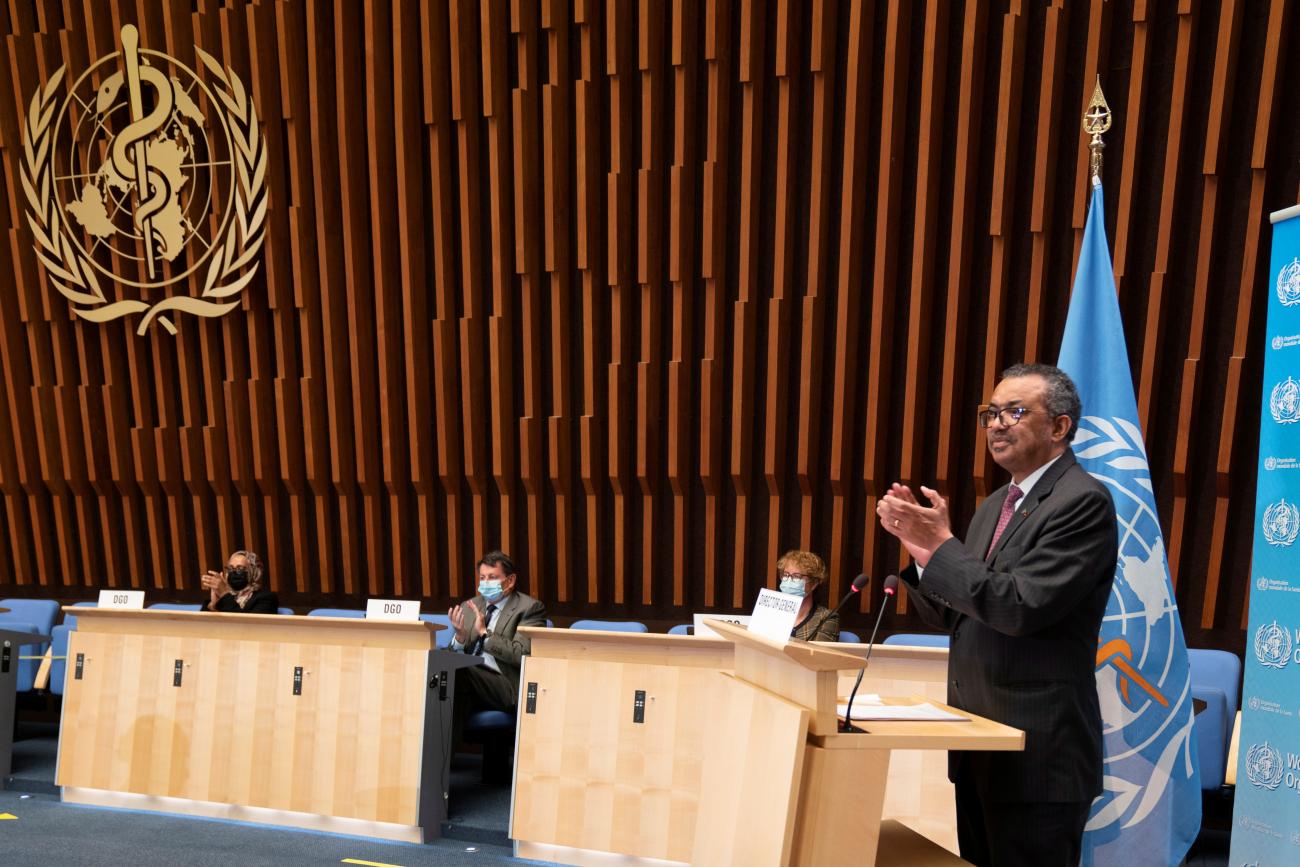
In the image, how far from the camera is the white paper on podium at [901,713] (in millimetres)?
2270

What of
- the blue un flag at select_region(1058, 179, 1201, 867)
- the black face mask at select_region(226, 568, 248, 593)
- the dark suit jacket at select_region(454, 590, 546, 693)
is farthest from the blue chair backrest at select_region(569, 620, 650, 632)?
the blue un flag at select_region(1058, 179, 1201, 867)

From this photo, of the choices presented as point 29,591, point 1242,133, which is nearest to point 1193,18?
point 1242,133

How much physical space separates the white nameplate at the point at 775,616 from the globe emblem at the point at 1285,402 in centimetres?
185

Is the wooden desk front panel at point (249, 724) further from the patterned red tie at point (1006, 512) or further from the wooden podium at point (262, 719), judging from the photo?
the patterned red tie at point (1006, 512)

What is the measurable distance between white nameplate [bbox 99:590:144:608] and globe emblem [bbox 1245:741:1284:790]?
458 centimetres

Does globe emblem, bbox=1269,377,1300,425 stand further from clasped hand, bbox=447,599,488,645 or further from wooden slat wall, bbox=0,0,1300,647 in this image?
clasped hand, bbox=447,599,488,645

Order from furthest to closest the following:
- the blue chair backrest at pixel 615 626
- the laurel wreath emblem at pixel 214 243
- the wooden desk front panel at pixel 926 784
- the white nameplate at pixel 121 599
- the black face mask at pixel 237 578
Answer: the laurel wreath emblem at pixel 214 243, the black face mask at pixel 237 578, the blue chair backrest at pixel 615 626, the white nameplate at pixel 121 599, the wooden desk front panel at pixel 926 784

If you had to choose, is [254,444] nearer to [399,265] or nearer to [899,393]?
[399,265]

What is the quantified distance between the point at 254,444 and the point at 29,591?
1992 millimetres

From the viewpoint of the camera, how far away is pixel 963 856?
2578 mm

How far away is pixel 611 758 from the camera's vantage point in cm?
453

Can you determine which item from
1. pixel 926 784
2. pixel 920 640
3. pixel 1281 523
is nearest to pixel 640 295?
pixel 920 640

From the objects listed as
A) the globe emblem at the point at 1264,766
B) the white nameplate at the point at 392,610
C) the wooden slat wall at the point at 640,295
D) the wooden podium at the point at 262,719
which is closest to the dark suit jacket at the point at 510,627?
the wooden podium at the point at 262,719

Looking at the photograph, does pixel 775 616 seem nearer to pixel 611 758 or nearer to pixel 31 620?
pixel 611 758
